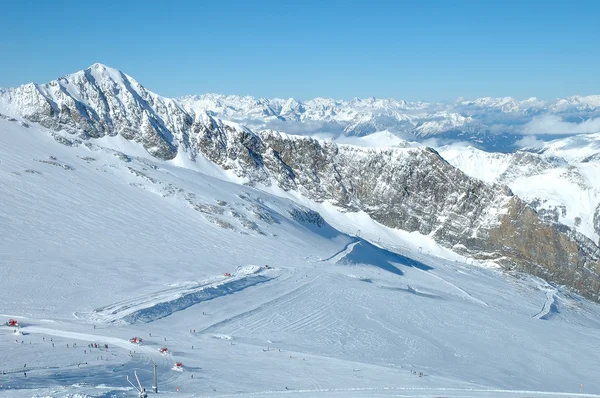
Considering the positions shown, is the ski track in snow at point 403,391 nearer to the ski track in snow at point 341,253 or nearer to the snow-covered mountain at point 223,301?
the snow-covered mountain at point 223,301

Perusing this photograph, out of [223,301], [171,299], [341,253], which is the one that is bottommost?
[223,301]

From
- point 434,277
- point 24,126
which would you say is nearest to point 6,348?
point 434,277

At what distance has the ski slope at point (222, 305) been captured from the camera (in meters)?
39.0

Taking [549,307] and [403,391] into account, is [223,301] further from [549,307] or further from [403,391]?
[549,307]

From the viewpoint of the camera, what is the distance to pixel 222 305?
212 feet

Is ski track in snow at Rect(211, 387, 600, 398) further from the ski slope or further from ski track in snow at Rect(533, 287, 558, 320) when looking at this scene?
ski track in snow at Rect(533, 287, 558, 320)

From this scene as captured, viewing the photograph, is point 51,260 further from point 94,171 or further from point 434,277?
point 434,277

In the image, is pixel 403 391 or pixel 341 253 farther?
pixel 341 253

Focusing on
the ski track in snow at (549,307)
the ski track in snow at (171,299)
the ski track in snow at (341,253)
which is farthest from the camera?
the ski track in snow at (549,307)

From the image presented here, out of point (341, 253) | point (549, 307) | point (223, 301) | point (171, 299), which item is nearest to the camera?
point (171, 299)

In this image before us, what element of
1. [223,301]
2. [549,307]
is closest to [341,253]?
[223,301]

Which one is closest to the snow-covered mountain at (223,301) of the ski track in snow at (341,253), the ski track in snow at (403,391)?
the ski track in snow at (403,391)

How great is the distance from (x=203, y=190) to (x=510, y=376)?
8318cm

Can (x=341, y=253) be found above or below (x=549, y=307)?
above
